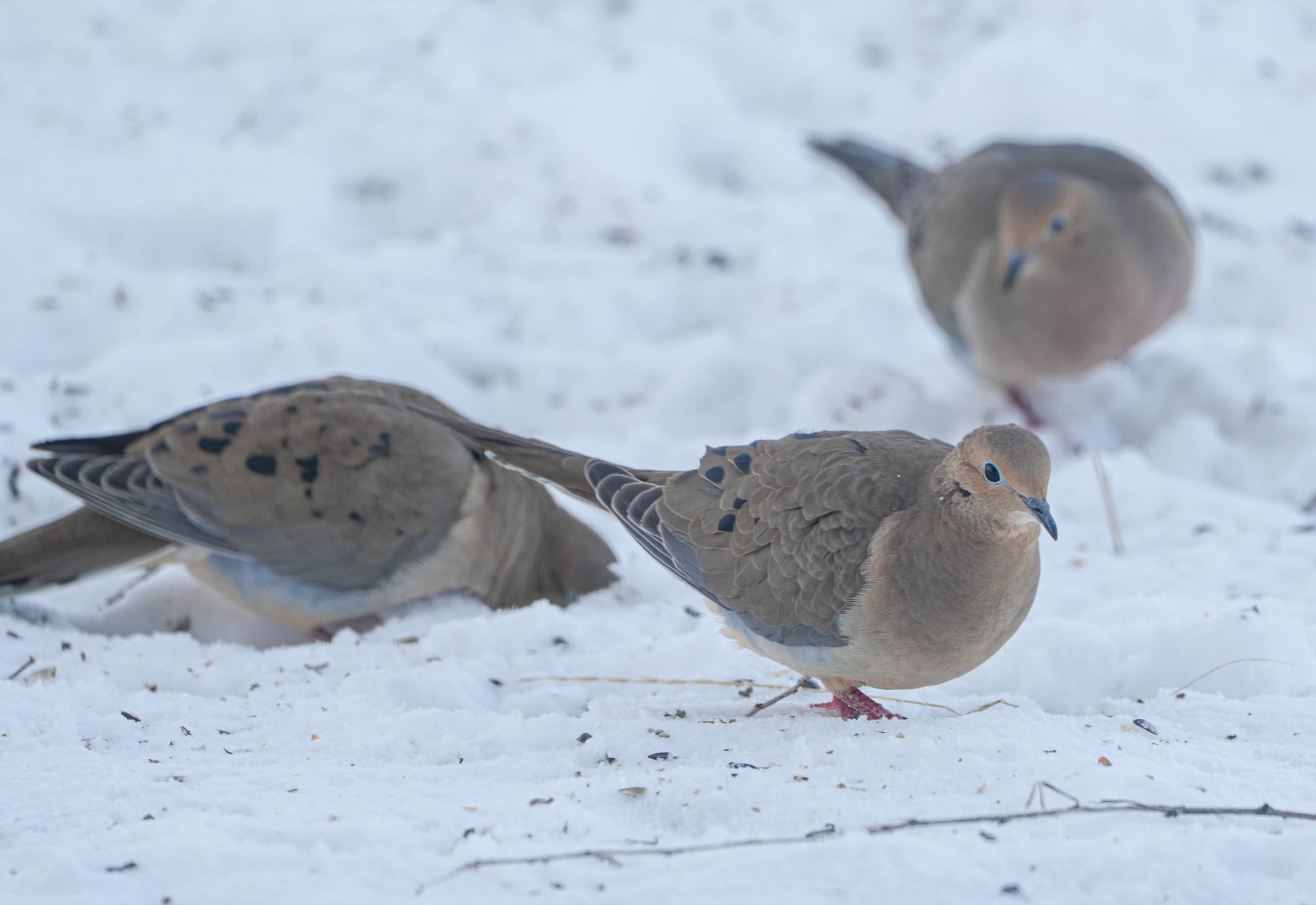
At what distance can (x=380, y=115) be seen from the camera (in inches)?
264

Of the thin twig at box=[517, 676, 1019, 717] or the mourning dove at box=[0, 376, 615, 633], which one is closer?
the thin twig at box=[517, 676, 1019, 717]

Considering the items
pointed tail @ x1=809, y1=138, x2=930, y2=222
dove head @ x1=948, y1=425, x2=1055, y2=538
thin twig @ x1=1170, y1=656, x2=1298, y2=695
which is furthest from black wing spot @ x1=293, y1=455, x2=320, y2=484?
pointed tail @ x1=809, y1=138, x2=930, y2=222

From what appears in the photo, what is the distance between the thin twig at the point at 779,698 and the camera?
297cm

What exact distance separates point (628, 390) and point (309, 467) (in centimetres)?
176

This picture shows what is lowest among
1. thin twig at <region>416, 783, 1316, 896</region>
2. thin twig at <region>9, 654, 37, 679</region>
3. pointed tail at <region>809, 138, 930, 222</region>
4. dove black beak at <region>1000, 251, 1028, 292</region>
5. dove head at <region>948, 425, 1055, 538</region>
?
thin twig at <region>416, 783, 1316, 896</region>

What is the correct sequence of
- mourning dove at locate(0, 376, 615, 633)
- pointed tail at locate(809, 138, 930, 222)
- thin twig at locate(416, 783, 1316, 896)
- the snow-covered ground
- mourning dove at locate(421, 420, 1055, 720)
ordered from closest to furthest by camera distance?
1. thin twig at locate(416, 783, 1316, 896)
2. the snow-covered ground
3. mourning dove at locate(421, 420, 1055, 720)
4. mourning dove at locate(0, 376, 615, 633)
5. pointed tail at locate(809, 138, 930, 222)

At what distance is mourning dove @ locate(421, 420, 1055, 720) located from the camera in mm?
2582

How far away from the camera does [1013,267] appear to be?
5051mm

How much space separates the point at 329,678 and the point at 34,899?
1257mm

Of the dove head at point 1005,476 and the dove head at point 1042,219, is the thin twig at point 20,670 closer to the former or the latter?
the dove head at point 1005,476

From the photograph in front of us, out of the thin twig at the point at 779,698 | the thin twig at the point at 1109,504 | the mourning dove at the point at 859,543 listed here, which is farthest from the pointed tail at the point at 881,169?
the thin twig at the point at 779,698

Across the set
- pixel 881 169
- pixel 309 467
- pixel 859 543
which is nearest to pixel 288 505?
pixel 309 467

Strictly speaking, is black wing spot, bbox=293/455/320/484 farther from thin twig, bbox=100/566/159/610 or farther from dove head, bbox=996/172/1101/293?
dove head, bbox=996/172/1101/293

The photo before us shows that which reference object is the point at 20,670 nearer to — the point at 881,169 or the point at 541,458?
the point at 541,458
